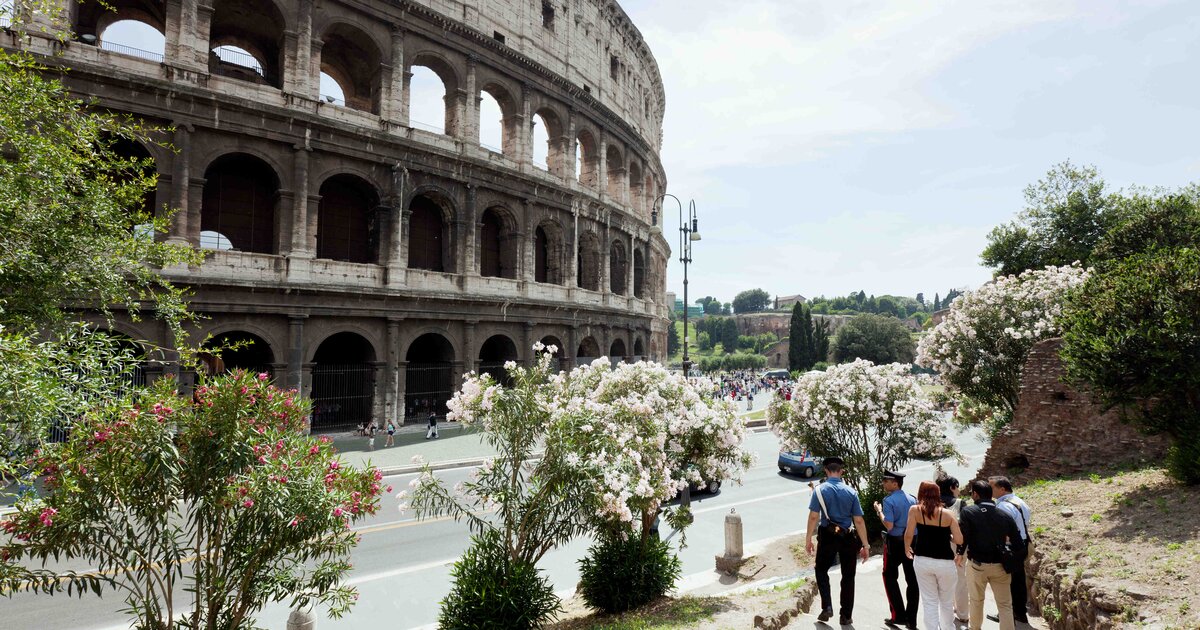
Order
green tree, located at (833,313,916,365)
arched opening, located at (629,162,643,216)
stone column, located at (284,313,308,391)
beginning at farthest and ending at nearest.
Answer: green tree, located at (833,313,916,365)
arched opening, located at (629,162,643,216)
stone column, located at (284,313,308,391)

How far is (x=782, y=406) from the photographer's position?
12.1m

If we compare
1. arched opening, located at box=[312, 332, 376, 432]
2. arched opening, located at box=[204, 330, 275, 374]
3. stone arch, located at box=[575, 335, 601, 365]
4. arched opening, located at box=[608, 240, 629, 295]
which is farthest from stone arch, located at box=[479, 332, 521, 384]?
arched opening, located at box=[608, 240, 629, 295]

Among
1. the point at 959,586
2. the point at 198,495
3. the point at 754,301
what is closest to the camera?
the point at 198,495

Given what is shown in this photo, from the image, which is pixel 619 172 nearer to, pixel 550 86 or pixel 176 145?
pixel 550 86

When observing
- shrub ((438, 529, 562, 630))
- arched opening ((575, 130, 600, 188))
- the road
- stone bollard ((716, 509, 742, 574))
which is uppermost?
arched opening ((575, 130, 600, 188))

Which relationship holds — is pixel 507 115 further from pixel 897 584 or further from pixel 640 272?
pixel 897 584

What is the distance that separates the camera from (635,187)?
3419 cm

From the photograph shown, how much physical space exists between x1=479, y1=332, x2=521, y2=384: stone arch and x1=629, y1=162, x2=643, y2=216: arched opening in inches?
477

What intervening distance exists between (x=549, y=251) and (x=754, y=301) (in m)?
157

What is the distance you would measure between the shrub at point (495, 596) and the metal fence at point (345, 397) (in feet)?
49.8

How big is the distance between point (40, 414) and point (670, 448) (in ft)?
23.3

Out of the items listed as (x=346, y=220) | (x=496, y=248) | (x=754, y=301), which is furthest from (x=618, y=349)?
(x=754, y=301)

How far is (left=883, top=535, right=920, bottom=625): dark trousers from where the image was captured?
5.81 m

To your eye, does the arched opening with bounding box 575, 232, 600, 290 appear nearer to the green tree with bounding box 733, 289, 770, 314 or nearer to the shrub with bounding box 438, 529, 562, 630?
the shrub with bounding box 438, 529, 562, 630
